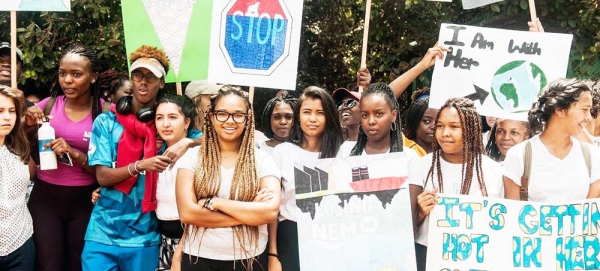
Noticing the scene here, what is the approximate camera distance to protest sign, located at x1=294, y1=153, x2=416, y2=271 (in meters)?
3.91

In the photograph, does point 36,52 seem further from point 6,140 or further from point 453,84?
point 453,84

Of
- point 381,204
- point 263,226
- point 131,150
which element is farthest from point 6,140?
point 381,204

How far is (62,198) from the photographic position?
4.45 meters

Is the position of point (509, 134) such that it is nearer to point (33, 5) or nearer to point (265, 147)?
point (265, 147)

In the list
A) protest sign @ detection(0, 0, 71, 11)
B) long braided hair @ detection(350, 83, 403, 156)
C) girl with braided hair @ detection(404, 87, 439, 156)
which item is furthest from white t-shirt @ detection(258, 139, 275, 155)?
protest sign @ detection(0, 0, 71, 11)

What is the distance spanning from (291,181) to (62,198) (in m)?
1.43

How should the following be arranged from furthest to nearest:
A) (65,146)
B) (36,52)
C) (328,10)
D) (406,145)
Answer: (328,10) → (36,52) → (406,145) → (65,146)

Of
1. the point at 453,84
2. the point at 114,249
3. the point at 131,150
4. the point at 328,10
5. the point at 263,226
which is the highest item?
the point at 328,10

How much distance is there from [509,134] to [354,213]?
1.56 metres

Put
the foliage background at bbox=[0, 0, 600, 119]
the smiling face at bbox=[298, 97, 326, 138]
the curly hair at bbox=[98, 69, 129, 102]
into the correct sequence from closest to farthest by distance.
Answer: the smiling face at bbox=[298, 97, 326, 138]
the curly hair at bbox=[98, 69, 129, 102]
the foliage background at bbox=[0, 0, 600, 119]

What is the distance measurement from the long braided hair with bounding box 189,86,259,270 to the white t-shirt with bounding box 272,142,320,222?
313 millimetres

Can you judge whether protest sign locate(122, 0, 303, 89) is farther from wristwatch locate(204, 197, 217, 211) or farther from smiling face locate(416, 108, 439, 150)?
wristwatch locate(204, 197, 217, 211)

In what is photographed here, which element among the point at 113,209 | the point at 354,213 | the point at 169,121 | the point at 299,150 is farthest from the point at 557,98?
the point at 113,209

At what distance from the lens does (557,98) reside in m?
3.98
